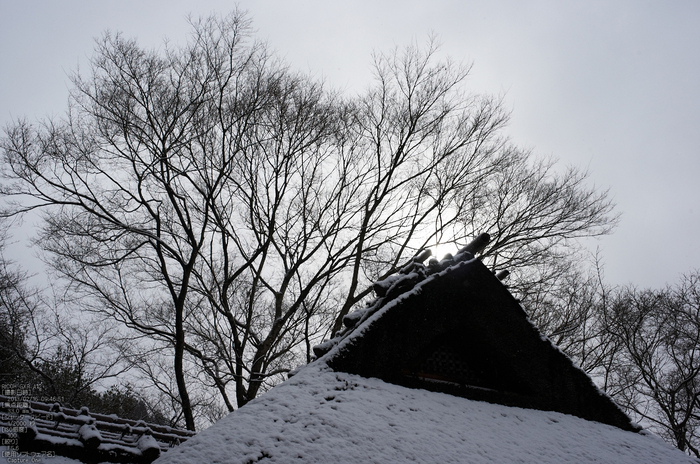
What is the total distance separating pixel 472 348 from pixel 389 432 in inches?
95.4

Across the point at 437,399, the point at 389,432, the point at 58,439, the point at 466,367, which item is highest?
the point at 466,367

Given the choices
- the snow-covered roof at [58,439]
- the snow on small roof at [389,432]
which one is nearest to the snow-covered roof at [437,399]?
the snow on small roof at [389,432]

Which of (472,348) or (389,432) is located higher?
(472,348)

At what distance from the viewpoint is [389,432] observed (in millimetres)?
2984

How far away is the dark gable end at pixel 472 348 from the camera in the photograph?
4250mm

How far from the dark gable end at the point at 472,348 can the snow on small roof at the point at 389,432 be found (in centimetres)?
17

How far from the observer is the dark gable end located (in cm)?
425

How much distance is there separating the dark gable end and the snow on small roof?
171 millimetres

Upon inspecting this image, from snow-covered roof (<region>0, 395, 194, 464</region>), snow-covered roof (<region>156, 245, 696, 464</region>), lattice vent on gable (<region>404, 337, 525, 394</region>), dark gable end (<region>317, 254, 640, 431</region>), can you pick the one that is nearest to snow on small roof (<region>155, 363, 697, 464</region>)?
snow-covered roof (<region>156, 245, 696, 464</region>)

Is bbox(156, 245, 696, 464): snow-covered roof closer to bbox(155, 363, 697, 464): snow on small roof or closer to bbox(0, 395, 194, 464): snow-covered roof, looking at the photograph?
bbox(155, 363, 697, 464): snow on small roof

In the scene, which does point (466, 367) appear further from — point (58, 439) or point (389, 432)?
point (58, 439)

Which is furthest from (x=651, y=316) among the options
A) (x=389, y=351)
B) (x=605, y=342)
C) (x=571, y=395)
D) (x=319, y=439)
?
(x=319, y=439)

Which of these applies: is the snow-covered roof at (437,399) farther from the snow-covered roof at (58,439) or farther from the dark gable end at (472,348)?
the snow-covered roof at (58,439)

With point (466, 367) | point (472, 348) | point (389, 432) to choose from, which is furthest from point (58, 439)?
point (472, 348)
